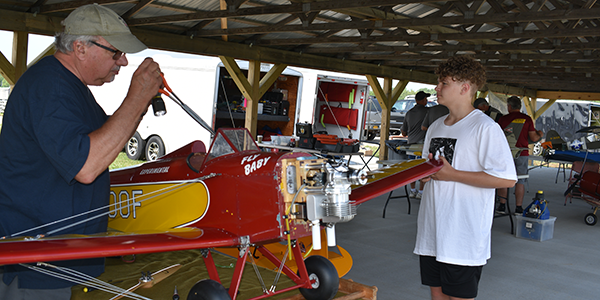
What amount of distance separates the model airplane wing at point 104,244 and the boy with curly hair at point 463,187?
3.80ft

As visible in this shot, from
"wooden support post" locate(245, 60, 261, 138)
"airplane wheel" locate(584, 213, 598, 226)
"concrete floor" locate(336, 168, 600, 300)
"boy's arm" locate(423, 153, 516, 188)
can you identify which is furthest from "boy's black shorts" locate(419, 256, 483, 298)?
"wooden support post" locate(245, 60, 261, 138)

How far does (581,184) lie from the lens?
749 cm

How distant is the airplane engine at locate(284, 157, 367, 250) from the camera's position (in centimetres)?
230

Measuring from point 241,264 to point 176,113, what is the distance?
8941 mm

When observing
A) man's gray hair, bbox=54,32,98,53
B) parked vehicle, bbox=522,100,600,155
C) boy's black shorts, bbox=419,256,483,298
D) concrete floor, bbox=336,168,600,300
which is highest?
parked vehicle, bbox=522,100,600,155

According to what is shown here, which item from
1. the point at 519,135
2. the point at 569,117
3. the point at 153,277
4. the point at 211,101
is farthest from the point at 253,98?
the point at 569,117

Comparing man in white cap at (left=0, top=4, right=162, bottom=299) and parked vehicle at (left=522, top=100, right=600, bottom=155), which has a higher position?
parked vehicle at (left=522, top=100, right=600, bottom=155)

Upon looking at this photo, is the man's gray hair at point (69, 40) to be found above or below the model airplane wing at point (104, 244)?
above

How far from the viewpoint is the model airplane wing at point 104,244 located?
1.57 m

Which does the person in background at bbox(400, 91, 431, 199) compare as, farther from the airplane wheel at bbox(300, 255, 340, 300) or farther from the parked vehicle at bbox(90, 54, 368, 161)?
the airplane wheel at bbox(300, 255, 340, 300)

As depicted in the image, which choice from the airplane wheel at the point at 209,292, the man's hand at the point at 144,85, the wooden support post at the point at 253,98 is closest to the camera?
the man's hand at the point at 144,85

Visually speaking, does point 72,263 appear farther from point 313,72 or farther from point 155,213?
point 313,72

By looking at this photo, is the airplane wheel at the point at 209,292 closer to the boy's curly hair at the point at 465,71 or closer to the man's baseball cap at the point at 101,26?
the man's baseball cap at the point at 101,26

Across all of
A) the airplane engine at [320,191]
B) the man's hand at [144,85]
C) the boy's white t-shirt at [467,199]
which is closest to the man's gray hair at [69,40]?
the man's hand at [144,85]
